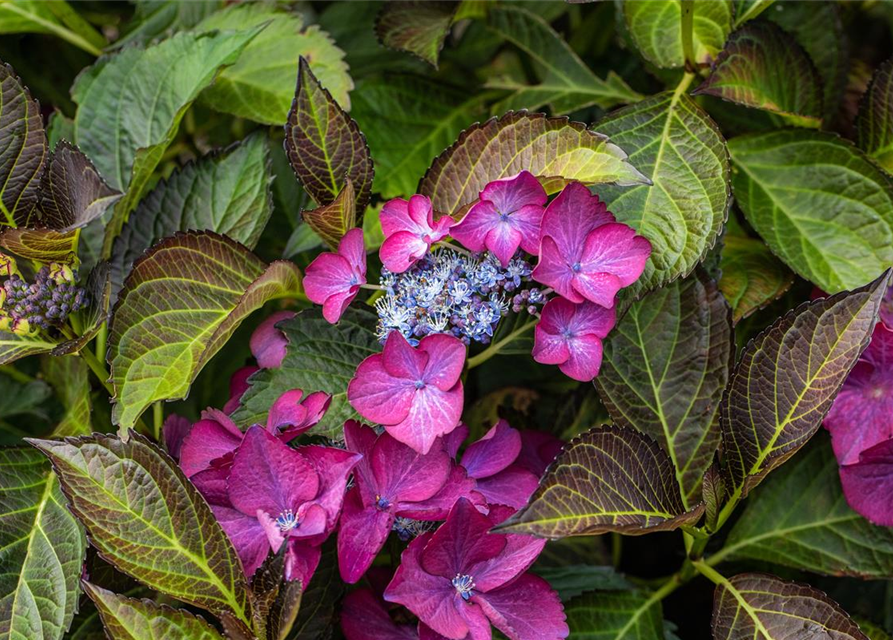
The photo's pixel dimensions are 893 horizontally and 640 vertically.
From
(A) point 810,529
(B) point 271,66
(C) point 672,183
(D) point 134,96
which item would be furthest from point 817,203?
(D) point 134,96

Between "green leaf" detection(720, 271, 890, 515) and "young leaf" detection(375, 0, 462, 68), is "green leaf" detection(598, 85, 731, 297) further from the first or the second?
"young leaf" detection(375, 0, 462, 68)

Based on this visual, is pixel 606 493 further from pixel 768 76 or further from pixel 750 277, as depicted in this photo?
pixel 768 76

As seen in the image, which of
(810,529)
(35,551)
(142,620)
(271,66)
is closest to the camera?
(142,620)

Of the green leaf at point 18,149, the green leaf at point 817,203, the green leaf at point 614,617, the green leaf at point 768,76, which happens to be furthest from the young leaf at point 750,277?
the green leaf at point 18,149

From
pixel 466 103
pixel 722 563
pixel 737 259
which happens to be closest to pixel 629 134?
pixel 737 259

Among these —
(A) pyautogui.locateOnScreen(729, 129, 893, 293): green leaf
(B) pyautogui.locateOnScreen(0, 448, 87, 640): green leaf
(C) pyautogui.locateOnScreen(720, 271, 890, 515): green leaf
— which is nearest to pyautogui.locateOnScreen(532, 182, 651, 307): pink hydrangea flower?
(C) pyautogui.locateOnScreen(720, 271, 890, 515): green leaf

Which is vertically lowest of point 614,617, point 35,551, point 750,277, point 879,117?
point 614,617

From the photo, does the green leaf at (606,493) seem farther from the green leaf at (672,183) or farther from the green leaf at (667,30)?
the green leaf at (667,30)

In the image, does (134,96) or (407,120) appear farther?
(407,120)
